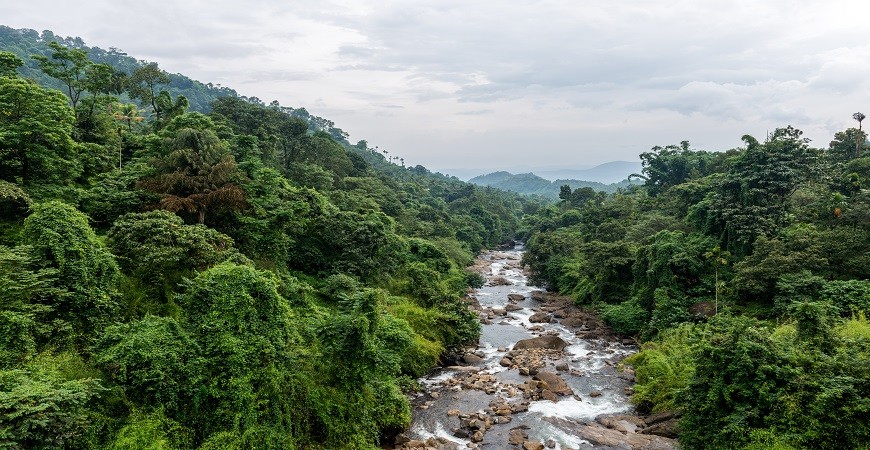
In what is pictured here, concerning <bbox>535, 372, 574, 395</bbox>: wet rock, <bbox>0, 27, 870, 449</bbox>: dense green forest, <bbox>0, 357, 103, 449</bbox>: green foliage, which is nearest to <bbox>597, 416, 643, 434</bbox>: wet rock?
<bbox>0, 27, 870, 449</bbox>: dense green forest

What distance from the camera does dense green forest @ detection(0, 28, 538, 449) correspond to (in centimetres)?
1256

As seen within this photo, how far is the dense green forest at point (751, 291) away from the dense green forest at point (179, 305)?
1253cm

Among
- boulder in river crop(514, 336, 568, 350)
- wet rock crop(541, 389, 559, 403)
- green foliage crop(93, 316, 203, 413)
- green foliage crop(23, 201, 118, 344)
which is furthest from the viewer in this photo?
boulder in river crop(514, 336, 568, 350)

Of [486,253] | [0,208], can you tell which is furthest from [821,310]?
[486,253]

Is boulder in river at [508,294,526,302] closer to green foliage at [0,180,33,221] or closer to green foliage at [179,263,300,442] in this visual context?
green foliage at [179,263,300,442]

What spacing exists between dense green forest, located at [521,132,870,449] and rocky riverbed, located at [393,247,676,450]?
193 cm

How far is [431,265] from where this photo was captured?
3941 cm

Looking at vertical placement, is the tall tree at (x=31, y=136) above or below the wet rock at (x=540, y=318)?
above

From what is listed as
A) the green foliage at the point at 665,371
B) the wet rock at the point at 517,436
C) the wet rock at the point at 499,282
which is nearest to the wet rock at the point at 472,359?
the wet rock at the point at 517,436

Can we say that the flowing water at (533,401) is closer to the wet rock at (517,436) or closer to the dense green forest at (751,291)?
Answer: the wet rock at (517,436)

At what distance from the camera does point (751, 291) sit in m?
28.3

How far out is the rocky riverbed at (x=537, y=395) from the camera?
20969mm

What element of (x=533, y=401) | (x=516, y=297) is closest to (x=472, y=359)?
(x=533, y=401)

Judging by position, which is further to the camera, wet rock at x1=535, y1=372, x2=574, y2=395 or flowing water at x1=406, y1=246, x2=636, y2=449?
wet rock at x1=535, y1=372, x2=574, y2=395
